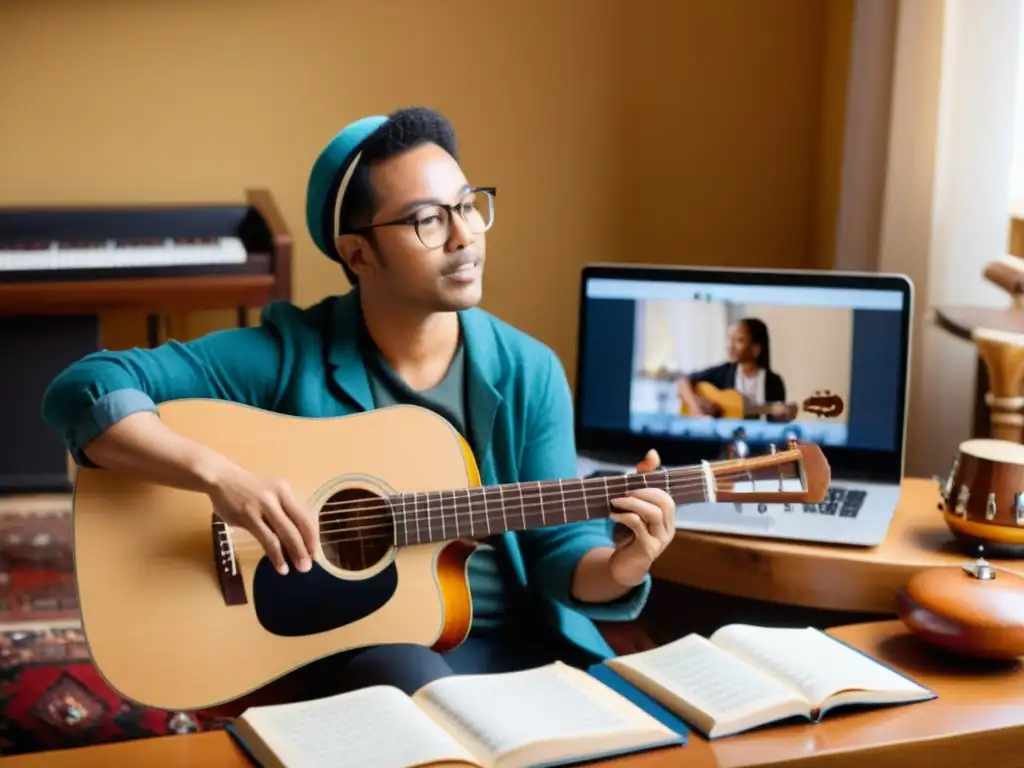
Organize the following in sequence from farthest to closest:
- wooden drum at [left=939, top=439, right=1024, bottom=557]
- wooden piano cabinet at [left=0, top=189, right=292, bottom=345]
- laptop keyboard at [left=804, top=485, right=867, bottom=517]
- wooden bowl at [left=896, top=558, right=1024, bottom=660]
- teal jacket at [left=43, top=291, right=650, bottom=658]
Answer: wooden piano cabinet at [left=0, top=189, right=292, bottom=345] → laptop keyboard at [left=804, top=485, right=867, bottom=517] → wooden drum at [left=939, top=439, right=1024, bottom=557] → teal jacket at [left=43, top=291, right=650, bottom=658] → wooden bowl at [left=896, top=558, right=1024, bottom=660]

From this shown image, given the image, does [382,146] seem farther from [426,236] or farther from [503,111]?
[503,111]

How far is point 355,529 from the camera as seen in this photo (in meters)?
1.39

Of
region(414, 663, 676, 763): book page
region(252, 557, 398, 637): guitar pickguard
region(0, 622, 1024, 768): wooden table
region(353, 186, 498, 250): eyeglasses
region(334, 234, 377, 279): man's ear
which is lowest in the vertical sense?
region(0, 622, 1024, 768): wooden table

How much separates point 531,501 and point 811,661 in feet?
1.07

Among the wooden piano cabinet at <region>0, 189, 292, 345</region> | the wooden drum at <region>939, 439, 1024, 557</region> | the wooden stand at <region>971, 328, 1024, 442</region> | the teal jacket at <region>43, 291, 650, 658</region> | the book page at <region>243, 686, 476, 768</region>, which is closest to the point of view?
the book page at <region>243, 686, 476, 768</region>

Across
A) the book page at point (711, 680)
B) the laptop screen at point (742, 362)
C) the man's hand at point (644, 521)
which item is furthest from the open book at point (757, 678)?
the laptop screen at point (742, 362)

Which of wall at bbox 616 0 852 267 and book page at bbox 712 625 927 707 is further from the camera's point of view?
wall at bbox 616 0 852 267

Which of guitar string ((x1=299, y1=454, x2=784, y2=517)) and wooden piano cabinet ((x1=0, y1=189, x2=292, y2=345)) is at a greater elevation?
wooden piano cabinet ((x1=0, y1=189, x2=292, y2=345))

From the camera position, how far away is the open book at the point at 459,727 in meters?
1.12

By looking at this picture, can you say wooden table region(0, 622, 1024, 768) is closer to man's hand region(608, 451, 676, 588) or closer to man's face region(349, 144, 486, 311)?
man's hand region(608, 451, 676, 588)

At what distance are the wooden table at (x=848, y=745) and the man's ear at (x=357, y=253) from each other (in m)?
0.52

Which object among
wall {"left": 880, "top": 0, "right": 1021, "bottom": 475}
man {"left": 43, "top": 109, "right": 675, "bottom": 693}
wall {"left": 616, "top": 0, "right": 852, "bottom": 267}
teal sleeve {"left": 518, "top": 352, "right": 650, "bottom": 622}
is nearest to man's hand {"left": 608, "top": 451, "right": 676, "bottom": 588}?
man {"left": 43, "top": 109, "right": 675, "bottom": 693}

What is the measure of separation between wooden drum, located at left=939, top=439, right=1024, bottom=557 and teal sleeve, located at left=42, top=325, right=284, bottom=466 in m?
0.86

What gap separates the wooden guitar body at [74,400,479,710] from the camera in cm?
135
